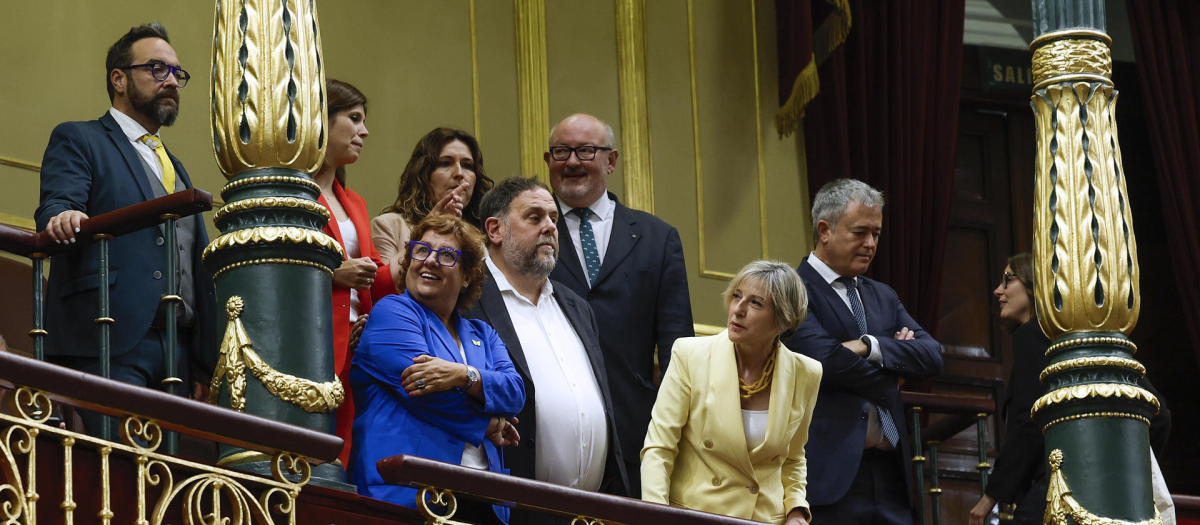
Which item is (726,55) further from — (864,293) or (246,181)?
(246,181)

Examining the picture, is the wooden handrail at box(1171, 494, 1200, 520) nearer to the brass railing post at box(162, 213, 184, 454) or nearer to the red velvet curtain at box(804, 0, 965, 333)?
the red velvet curtain at box(804, 0, 965, 333)

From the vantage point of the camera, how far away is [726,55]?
7582 mm

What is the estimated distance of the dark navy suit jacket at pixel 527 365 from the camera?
4250mm

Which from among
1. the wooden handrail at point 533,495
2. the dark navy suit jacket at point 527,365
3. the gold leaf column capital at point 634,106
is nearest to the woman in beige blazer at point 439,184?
the dark navy suit jacket at point 527,365

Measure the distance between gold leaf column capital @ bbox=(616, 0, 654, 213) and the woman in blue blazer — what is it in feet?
10.1

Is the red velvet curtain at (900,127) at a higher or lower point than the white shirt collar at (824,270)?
higher

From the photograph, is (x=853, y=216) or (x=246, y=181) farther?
(x=853, y=216)

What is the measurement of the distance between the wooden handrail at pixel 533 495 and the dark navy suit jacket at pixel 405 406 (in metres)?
0.28

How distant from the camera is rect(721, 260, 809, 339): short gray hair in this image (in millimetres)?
4395

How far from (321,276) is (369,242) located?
849mm

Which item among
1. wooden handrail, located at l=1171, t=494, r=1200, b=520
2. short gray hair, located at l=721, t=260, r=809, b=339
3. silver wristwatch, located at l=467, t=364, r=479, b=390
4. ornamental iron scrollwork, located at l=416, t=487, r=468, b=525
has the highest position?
short gray hair, located at l=721, t=260, r=809, b=339

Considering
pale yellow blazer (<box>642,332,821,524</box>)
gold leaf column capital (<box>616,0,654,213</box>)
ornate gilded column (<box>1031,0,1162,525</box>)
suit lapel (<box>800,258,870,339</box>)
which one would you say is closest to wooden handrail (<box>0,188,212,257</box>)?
pale yellow blazer (<box>642,332,821,524</box>)

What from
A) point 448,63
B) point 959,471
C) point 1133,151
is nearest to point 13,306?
point 448,63

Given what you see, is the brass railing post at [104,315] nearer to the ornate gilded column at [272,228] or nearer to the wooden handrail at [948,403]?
the ornate gilded column at [272,228]
